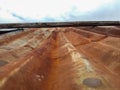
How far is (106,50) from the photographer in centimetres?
351

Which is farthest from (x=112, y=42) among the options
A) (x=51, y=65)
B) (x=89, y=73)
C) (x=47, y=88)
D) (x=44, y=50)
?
(x=47, y=88)

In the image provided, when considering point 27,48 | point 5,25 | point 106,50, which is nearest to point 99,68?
point 106,50

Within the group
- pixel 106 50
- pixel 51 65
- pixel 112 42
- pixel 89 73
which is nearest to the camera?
pixel 89 73

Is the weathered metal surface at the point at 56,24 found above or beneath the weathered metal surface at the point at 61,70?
above

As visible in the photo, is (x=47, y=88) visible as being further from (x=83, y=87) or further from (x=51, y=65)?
(x=51, y=65)

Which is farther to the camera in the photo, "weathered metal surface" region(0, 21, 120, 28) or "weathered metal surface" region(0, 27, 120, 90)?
"weathered metal surface" region(0, 21, 120, 28)

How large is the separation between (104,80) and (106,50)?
1193mm

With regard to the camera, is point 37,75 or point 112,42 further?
point 112,42

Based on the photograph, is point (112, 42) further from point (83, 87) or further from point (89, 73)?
point (83, 87)

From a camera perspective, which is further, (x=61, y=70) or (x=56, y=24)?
(x=56, y=24)

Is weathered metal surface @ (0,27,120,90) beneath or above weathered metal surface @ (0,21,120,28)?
beneath

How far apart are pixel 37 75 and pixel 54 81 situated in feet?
0.61

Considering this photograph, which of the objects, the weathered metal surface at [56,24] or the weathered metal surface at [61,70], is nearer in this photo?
the weathered metal surface at [61,70]

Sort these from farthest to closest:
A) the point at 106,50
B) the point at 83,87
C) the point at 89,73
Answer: the point at 106,50
the point at 89,73
the point at 83,87
